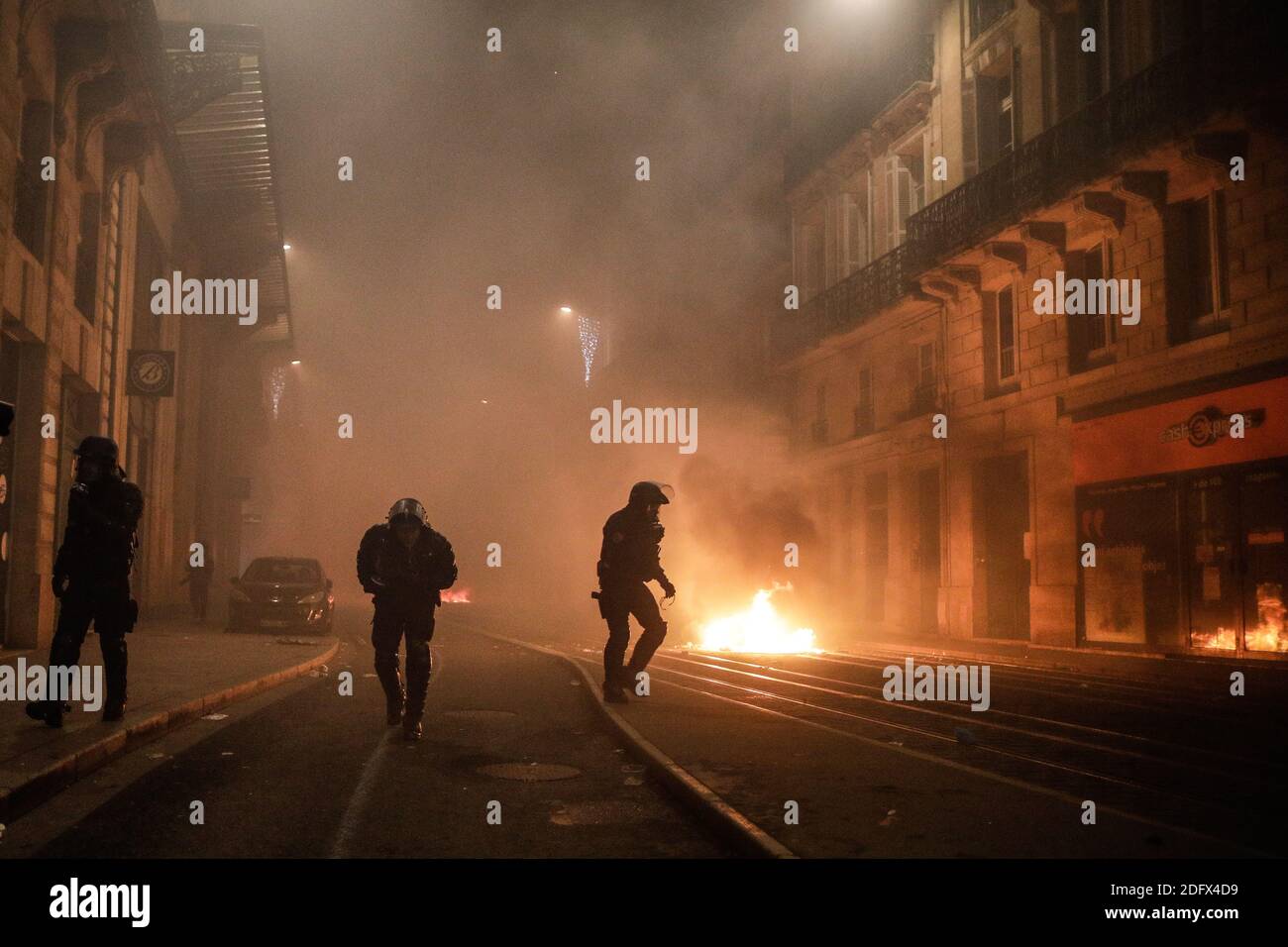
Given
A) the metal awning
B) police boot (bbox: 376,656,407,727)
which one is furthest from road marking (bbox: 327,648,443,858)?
the metal awning

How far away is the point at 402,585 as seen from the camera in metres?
7.48

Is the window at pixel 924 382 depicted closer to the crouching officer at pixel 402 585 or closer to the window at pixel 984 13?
the window at pixel 984 13

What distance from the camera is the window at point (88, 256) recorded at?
1605 centimetres

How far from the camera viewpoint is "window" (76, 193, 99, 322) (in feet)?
52.6

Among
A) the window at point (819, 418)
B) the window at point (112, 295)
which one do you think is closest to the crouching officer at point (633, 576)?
the window at point (112, 295)

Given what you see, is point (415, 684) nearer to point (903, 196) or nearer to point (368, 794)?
point (368, 794)

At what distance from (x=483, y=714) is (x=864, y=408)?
20762mm

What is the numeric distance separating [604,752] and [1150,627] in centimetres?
1285

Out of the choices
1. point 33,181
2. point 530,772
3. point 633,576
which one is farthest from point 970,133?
point 530,772

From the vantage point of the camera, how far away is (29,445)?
13.3 m

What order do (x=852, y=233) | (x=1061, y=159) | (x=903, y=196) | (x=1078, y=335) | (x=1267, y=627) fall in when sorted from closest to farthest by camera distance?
(x=1267, y=627), (x=1061, y=159), (x=1078, y=335), (x=903, y=196), (x=852, y=233)

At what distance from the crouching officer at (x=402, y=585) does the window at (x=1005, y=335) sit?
16697 mm
